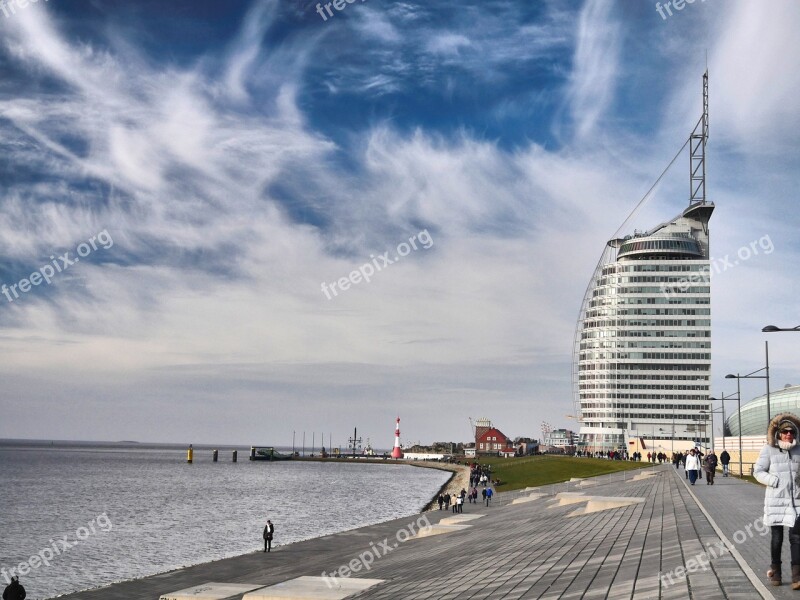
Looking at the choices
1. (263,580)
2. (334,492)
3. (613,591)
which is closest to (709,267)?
(334,492)

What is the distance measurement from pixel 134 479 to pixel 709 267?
139 meters

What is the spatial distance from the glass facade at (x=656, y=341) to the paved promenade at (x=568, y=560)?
160879 millimetres

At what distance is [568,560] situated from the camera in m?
16.2

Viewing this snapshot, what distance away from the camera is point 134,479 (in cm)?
13050

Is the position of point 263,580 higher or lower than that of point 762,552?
lower

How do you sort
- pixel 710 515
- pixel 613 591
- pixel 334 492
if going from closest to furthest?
pixel 613 591 → pixel 710 515 → pixel 334 492

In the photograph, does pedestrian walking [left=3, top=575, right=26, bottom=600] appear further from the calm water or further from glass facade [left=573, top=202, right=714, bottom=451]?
glass facade [left=573, top=202, right=714, bottom=451]

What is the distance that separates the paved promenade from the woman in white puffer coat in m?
0.84

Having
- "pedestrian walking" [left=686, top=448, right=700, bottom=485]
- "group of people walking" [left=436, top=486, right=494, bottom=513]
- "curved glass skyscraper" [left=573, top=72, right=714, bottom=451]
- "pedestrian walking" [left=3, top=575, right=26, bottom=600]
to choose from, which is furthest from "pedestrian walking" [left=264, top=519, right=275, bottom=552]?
"curved glass skyscraper" [left=573, top=72, right=714, bottom=451]

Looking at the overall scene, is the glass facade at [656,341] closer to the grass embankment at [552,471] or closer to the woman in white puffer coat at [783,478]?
the grass embankment at [552,471]

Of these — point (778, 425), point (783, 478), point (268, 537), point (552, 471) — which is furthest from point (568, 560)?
point (552, 471)

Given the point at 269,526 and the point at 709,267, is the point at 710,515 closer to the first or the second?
the point at 269,526

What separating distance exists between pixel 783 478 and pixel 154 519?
63251 millimetres

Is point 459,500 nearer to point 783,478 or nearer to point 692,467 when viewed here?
point 692,467
